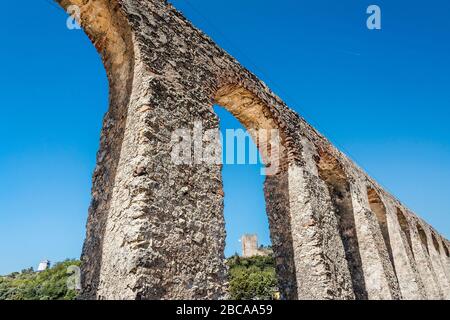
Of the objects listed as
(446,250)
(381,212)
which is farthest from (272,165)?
(446,250)

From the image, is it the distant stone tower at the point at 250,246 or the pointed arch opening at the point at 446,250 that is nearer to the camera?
the pointed arch opening at the point at 446,250

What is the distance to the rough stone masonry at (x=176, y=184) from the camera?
288 centimetres

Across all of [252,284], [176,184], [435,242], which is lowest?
[176,184]

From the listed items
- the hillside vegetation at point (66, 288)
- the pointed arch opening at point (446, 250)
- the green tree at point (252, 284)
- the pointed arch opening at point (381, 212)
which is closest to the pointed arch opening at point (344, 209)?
the pointed arch opening at point (381, 212)

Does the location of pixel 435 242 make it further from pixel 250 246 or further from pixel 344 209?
pixel 250 246

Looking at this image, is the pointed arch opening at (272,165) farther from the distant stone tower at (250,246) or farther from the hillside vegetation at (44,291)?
the distant stone tower at (250,246)

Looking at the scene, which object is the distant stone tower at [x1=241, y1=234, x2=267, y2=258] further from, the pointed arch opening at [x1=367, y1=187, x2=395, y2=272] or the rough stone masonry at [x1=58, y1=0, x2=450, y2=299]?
the rough stone masonry at [x1=58, y1=0, x2=450, y2=299]

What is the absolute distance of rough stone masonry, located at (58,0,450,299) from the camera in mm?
2885

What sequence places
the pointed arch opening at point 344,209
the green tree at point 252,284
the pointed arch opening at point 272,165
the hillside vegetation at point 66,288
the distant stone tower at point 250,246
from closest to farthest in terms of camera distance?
the pointed arch opening at point 272,165 → the pointed arch opening at point 344,209 → the hillside vegetation at point 66,288 → the green tree at point 252,284 → the distant stone tower at point 250,246

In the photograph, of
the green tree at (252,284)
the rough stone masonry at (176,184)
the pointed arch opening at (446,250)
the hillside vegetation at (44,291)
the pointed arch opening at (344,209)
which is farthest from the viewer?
the green tree at (252,284)

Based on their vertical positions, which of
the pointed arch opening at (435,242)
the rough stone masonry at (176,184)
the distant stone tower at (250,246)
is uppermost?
the distant stone tower at (250,246)

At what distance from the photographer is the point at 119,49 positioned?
4.04 meters

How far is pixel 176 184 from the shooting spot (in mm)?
3266
